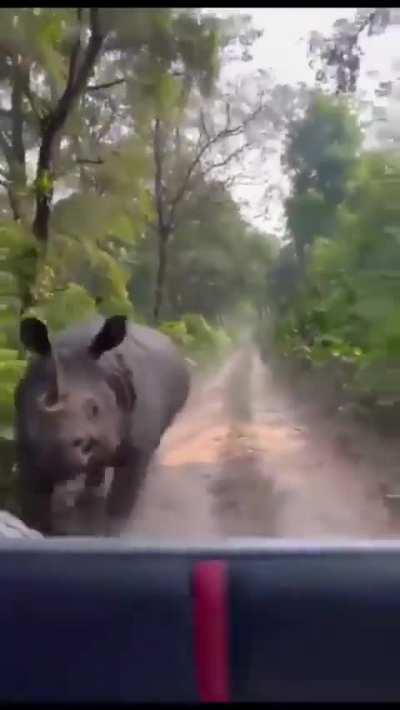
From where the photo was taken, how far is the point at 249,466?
4.88ft

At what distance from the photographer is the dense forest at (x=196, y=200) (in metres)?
1.46

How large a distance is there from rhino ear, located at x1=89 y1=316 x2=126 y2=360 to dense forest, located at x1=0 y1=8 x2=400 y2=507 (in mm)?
89

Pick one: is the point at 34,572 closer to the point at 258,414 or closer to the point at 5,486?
the point at 5,486

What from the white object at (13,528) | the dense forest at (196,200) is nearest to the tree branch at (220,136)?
the dense forest at (196,200)

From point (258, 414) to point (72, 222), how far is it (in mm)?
408

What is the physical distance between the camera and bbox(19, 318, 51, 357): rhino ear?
1.34 meters

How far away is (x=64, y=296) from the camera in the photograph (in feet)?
4.87

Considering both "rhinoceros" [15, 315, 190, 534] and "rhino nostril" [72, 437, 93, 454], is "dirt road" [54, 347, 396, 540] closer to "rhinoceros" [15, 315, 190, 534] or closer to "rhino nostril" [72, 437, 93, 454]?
"rhinoceros" [15, 315, 190, 534]

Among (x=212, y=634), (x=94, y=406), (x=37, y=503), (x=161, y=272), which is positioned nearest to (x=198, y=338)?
(x=161, y=272)

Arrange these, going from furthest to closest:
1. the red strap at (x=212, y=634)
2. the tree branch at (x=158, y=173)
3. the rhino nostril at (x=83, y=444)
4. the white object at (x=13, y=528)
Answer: the tree branch at (x=158, y=173), the rhino nostril at (x=83, y=444), the white object at (x=13, y=528), the red strap at (x=212, y=634)

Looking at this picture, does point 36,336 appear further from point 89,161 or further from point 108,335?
point 89,161

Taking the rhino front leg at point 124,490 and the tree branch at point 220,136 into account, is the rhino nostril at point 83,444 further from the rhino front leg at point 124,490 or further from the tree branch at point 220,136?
the tree branch at point 220,136

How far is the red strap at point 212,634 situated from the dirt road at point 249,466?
578 millimetres

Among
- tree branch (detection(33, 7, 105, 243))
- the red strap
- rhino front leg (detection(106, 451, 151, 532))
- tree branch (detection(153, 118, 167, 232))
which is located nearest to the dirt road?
rhino front leg (detection(106, 451, 151, 532))
